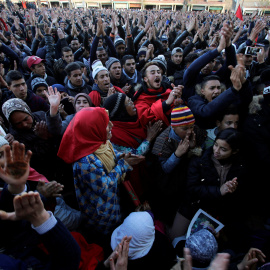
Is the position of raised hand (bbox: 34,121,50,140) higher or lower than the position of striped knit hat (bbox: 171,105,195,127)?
lower

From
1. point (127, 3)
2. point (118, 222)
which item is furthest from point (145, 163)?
point (127, 3)

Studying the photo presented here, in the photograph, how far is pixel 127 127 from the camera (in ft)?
7.97

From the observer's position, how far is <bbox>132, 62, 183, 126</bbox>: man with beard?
2525mm

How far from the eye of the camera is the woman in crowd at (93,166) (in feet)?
5.46

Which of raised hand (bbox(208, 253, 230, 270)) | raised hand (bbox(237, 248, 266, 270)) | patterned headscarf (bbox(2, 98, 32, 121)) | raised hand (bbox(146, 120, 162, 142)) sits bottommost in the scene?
raised hand (bbox(237, 248, 266, 270))

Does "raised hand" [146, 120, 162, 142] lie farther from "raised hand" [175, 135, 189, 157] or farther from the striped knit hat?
"raised hand" [175, 135, 189, 157]

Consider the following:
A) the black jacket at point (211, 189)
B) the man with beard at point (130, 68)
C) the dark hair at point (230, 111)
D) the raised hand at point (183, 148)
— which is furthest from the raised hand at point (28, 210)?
→ the man with beard at point (130, 68)

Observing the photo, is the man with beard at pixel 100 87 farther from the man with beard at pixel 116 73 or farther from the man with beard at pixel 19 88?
the man with beard at pixel 19 88

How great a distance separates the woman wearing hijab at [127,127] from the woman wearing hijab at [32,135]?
0.77 m

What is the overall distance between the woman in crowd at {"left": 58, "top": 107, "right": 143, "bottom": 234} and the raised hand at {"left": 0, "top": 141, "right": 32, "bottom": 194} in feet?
2.05

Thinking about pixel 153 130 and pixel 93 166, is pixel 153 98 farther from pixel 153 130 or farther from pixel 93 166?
pixel 93 166

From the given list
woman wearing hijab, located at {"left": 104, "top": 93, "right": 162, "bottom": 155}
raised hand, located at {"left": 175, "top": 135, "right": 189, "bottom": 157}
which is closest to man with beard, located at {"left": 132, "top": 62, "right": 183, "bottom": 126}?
woman wearing hijab, located at {"left": 104, "top": 93, "right": 162, "bottom": 155}

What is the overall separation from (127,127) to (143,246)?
135 cm

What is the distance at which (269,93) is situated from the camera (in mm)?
1965
